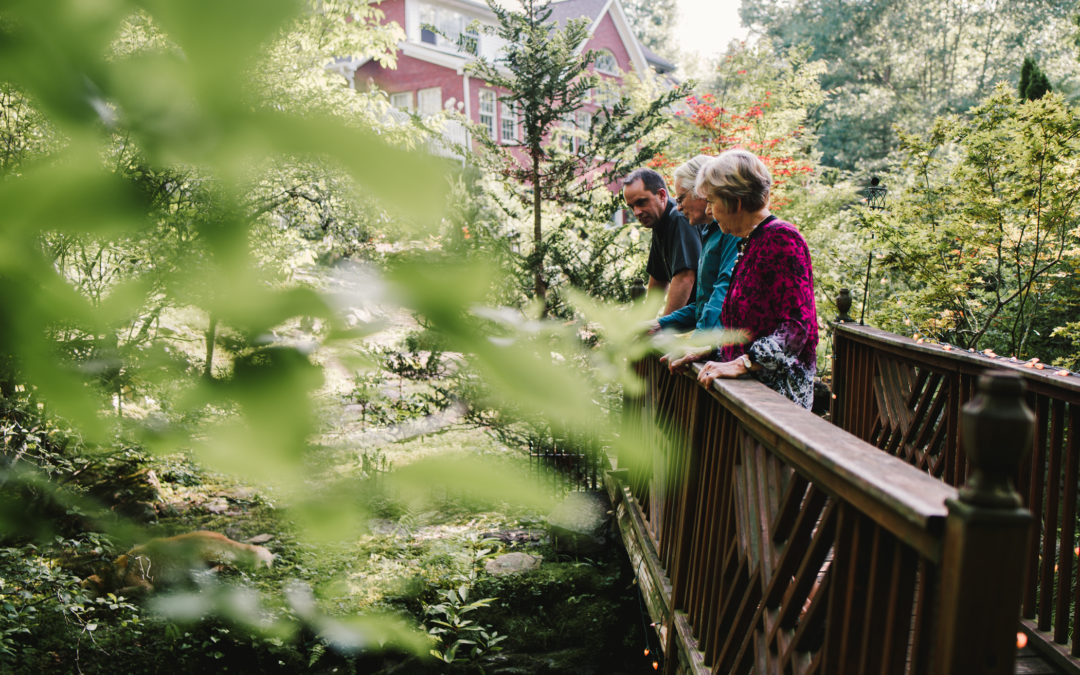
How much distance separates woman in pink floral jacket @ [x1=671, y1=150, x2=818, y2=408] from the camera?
2438 mm

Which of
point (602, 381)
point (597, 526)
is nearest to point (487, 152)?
point (597, 526)

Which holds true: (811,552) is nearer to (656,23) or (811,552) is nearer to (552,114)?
(552,114)

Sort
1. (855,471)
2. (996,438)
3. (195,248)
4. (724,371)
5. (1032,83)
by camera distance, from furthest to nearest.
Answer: (1032,83) < (724,371) < (855,471) < (996,438) < (195,248)

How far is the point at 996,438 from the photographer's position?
37.4 inches

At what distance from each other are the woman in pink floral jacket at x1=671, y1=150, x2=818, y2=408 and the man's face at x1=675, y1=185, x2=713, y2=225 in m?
0.47

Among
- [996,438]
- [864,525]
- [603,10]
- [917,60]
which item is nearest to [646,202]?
[864,525]

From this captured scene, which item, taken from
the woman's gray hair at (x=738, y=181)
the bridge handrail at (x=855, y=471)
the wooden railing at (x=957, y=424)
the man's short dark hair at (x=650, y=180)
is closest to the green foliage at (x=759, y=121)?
the wooden railing at (x=957, y=424)

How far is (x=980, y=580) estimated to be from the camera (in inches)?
39.0

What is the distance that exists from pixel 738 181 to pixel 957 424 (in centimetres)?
172

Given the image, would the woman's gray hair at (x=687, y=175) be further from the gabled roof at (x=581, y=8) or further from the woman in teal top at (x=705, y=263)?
the gabled roof at (x=581, y=8)

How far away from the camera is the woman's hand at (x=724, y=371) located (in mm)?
2369

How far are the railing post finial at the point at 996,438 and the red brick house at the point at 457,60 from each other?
0.86 m

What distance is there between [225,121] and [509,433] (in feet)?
1.21

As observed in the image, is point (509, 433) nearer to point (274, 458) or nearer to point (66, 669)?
point (274, 458)
